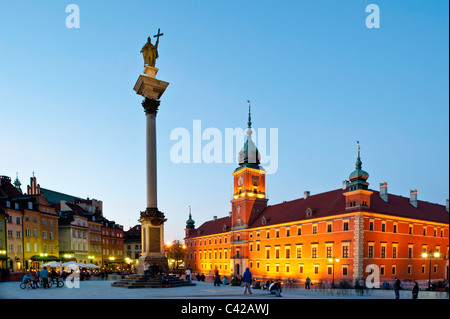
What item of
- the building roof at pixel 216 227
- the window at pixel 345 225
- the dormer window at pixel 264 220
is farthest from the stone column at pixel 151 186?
the building roof at pixel 216 227

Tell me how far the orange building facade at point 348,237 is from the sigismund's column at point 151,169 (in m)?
26.2

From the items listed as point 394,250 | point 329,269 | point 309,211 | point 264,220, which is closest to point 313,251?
point 329,269

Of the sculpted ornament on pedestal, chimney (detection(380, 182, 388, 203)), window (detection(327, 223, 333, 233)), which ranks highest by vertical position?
the sculpted ornament on pedestal

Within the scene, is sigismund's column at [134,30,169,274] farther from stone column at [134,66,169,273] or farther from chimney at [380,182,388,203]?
chimney at [380,182,388,203]

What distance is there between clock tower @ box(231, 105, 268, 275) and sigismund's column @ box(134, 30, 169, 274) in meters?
49.1

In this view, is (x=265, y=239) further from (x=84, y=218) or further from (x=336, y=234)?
(x=84, y=218)

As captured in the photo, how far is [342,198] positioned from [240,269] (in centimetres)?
2940

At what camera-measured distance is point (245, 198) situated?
3120 inches

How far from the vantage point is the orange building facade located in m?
51.0

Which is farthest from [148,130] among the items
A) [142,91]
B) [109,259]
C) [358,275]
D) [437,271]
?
[109,259]

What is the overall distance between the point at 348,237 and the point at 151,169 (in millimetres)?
33899

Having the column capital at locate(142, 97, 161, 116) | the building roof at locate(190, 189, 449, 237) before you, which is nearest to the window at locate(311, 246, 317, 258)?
the building roof at locate(190, 189, 449, 237)

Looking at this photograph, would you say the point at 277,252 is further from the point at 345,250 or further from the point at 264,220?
the point at 345,250

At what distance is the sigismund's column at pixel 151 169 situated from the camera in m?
28.0
